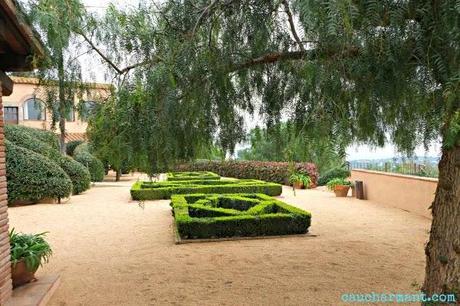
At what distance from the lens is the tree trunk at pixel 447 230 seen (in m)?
2.73

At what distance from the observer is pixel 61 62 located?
9.34 feet

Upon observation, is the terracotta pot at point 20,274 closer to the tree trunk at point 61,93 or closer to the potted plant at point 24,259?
the potted plant at point 24,259

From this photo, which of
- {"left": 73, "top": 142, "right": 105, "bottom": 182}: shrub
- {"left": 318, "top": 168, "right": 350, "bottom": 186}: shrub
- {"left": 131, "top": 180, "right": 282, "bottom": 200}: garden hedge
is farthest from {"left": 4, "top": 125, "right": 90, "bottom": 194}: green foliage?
{"left": 318, "top": 168, "right": 350, "bottom": 186}: shrub

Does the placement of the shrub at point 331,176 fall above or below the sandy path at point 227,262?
above

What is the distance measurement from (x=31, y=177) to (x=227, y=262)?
819cm

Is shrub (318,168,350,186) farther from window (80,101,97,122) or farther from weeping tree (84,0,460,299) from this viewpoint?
window (80,101,97,122)

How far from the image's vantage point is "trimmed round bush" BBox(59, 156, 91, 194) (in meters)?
13.7

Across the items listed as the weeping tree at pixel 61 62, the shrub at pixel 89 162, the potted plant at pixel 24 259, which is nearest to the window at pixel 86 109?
the weeping tree at pixel 61 62

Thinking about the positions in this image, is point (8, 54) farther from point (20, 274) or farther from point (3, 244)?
point (20, 274)

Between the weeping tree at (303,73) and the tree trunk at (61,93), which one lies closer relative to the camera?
the weeping tree at (303,73)

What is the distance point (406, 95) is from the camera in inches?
103

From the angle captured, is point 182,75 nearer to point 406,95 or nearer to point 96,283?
point 406,95

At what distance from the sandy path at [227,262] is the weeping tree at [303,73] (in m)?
1.91

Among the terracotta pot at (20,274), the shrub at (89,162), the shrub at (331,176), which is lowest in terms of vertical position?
the terracotta pot at (20,274)
